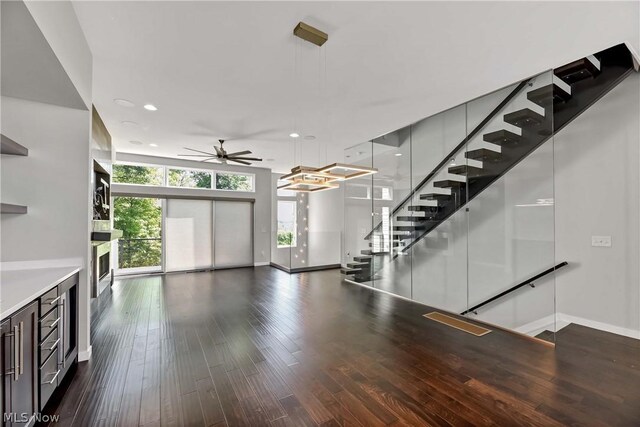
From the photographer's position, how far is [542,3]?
225cm

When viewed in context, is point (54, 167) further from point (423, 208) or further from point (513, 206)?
point (513, 206)

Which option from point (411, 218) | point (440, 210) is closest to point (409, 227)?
point (411, 218)

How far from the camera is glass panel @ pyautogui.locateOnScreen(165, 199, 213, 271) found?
7441mm

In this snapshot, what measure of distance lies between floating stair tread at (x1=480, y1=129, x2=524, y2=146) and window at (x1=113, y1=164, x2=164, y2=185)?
7497 millimetres

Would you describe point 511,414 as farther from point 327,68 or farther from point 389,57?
point 327,68

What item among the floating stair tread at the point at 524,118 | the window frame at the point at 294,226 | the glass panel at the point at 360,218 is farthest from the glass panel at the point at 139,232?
the floating stair tread at the point at 524,118

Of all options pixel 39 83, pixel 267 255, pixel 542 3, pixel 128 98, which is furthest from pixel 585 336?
pixel 267 255

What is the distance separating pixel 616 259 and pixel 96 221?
702 centimetres

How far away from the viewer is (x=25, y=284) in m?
1.99

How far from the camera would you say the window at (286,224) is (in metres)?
8.53

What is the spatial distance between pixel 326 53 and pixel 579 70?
3174 mm

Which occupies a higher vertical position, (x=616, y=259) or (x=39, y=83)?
(x=39, y=83)

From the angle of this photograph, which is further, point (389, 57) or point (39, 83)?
point (389, 57)

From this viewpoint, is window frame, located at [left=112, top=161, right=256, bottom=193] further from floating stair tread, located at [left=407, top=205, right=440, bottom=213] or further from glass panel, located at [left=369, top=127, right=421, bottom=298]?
floating stair tread, located at [left=407, top=205, right=440, bottom=213]
